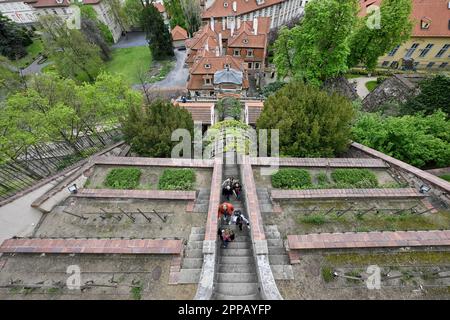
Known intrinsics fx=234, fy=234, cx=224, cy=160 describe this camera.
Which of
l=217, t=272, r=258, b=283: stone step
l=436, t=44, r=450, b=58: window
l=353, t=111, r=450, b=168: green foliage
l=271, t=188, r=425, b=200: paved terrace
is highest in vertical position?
l=436, t=44, r=450, b=58: window

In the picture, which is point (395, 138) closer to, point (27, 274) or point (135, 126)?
point (135, 126)

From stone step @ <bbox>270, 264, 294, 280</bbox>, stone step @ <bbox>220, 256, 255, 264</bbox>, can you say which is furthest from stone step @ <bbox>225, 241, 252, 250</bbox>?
stone step @ <bbox>270, 264, 294, 280</bbox>

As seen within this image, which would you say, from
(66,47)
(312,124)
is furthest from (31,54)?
(312,124)

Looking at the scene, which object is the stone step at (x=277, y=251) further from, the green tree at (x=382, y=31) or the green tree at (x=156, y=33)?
the green tree at (x=156, y=33)

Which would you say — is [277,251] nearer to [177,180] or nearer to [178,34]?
[177,180]

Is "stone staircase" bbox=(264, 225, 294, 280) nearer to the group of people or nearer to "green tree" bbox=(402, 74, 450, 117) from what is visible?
the group of people

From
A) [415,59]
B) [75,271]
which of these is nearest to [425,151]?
[75,271]
